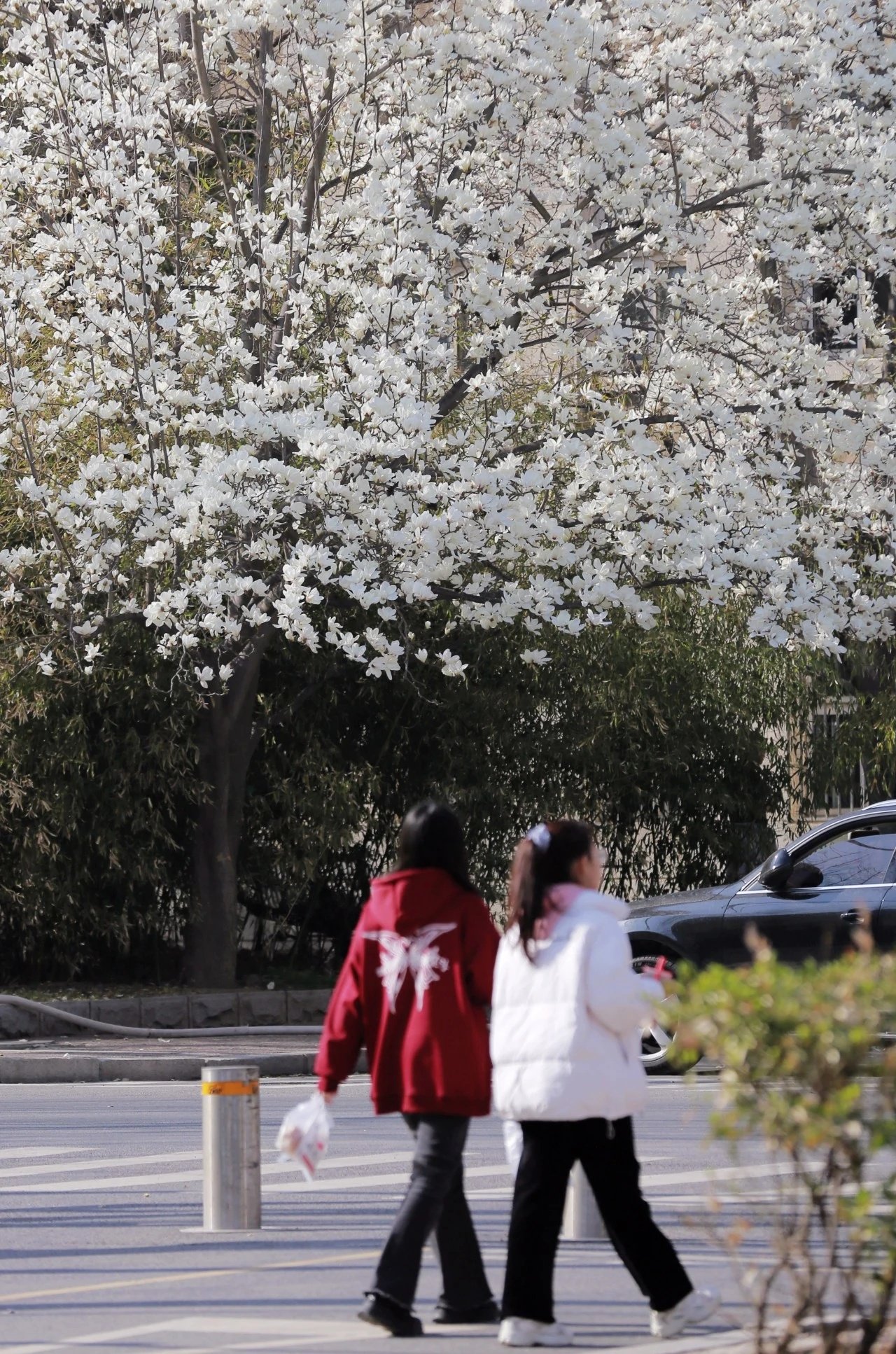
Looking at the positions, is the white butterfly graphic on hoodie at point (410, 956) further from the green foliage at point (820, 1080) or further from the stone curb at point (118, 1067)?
the stone curb at point (118, 1067)

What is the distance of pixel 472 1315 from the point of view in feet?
22.5

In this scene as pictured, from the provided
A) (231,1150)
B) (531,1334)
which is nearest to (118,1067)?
(231,1150)

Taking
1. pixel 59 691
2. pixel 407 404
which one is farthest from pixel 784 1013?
pixel 59 691

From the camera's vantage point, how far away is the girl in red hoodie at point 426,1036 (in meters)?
6.57

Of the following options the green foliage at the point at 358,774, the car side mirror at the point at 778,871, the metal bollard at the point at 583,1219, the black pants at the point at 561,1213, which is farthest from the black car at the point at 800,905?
the black pants at the point at 561,1213

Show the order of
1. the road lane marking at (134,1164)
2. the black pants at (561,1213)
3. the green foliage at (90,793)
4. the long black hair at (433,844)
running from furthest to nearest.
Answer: the green foliage at (90,793)
the road lane marking at (134,1164)
the long black hair at (433,844)
the black pants at (561,1213)

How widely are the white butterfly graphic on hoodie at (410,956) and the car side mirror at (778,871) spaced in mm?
7940

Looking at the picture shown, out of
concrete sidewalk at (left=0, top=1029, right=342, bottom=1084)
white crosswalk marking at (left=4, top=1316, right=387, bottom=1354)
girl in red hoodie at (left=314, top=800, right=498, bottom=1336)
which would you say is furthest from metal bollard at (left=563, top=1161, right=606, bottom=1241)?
concrete sidewalk at (left=0, top=1029, right=342, bottom=1084)

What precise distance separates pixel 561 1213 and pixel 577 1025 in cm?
59

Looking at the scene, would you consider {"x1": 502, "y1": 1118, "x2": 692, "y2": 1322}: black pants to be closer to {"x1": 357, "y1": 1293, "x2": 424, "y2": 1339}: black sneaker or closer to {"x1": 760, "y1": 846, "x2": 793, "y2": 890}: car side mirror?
{"x1": 357, "y1": 1293, "x2": 424, "y2": 1339}: black sneaker

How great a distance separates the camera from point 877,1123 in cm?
466

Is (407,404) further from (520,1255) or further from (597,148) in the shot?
(520,1255)

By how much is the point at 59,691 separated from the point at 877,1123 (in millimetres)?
13669

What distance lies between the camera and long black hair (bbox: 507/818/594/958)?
6.45m
